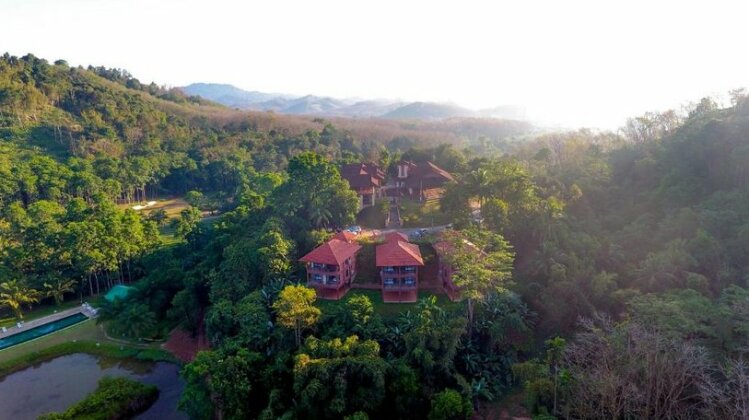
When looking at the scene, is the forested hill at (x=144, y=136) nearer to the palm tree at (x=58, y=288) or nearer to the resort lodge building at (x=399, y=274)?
the palm tree at (x=58, y=288)

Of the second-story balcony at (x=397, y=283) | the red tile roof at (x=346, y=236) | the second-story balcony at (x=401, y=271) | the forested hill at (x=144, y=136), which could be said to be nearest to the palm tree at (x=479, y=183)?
the second-story balcony at (x=401, y=271)

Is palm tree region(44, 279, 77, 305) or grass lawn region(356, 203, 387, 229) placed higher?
grass lawn region(356, 203, 387, 229)

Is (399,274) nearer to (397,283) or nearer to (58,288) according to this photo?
(397,283)

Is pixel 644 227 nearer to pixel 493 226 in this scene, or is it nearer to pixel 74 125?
pixel 493 226

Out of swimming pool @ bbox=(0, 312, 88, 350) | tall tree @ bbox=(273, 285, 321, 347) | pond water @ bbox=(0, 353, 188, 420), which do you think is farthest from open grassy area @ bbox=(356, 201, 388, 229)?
swimming pool @ bbox=(0, 312, 88, 350)

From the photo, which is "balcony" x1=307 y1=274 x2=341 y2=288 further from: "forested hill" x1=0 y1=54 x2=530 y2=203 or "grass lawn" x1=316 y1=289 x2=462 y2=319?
"forested hill" x1=0 y1=54 x2=530 y2=203

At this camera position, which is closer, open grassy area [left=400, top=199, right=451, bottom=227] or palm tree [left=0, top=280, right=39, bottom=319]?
palm tree [left=0, top=280, right=39, bottom=319]

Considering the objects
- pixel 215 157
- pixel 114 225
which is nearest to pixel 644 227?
pixel 114 225
